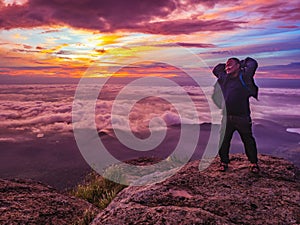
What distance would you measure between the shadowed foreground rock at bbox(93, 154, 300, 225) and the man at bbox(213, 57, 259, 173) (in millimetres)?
663

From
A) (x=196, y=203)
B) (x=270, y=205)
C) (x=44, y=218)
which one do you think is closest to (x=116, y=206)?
(x=196, y=203)

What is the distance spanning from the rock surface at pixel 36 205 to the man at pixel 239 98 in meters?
3.92

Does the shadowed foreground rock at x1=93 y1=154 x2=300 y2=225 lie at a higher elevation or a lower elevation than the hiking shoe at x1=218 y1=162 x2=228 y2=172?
lower

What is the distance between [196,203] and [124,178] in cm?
527

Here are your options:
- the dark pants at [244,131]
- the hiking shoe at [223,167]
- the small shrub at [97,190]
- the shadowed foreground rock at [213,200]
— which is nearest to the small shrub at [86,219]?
the shadowed foreground rock at [213,200]

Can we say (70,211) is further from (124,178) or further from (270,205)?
(270,205)

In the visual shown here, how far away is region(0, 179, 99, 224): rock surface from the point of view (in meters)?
7.65

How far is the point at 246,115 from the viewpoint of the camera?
8.09 metres

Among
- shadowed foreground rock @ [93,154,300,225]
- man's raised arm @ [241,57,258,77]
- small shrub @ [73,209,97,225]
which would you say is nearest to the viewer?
shadowed foreground rock @ [93,154,300,225]

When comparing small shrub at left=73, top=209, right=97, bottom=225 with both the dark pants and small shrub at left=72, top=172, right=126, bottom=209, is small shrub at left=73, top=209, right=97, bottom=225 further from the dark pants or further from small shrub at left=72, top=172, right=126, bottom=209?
the dark pants

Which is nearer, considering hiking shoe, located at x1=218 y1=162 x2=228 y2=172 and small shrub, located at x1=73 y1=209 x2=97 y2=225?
small shrub, located at x1=73 y1=209 x2=97 y2=225

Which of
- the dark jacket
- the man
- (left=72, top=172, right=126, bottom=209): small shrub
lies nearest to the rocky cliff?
the man

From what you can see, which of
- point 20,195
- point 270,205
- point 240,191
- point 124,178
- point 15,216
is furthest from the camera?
point 124,178

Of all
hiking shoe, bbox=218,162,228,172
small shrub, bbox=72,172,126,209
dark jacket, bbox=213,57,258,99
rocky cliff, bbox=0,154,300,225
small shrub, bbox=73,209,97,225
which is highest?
dark jacket, bbox=213,57,258,99
